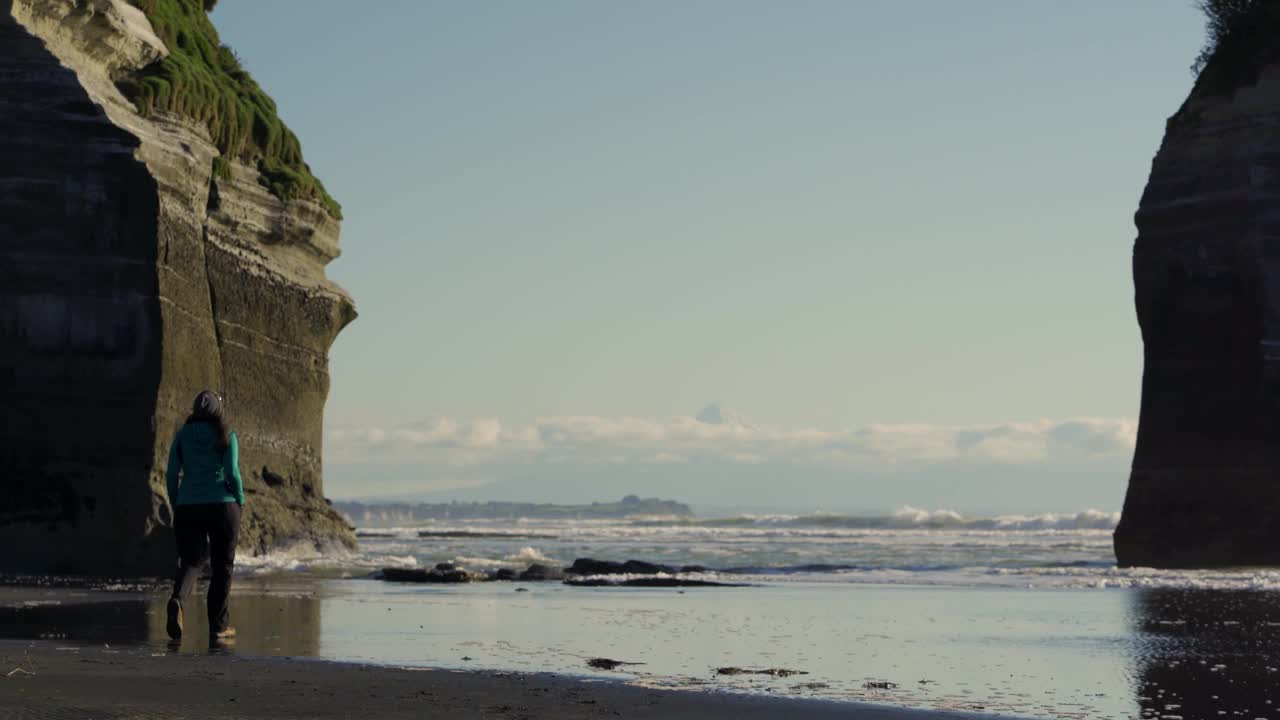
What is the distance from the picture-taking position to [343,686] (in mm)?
8547

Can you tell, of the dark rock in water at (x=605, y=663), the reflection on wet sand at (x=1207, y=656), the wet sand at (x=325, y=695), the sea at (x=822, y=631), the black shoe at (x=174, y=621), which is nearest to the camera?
the wet sand at (x=325, y=695)

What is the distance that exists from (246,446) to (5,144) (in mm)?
6835

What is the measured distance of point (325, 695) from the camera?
812 centimetres

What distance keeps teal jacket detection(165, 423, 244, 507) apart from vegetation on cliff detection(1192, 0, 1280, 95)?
2632cm

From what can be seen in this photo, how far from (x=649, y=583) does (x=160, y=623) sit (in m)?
9.78

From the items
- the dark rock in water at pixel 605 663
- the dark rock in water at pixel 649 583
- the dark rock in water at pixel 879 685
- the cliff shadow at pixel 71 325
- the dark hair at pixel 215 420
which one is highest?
the cliff shadow at pixel 71 325

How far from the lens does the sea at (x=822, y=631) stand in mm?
9562

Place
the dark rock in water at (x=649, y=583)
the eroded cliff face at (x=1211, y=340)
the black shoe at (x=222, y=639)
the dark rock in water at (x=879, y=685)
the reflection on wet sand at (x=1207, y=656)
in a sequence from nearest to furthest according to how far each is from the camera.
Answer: the reflection on wet sand at (x=1207, y=656) → the dark rock in water at (x=879, y=685) → the black shoe at (x=222, y=639) → the dark rock in water at (x=649, y=583) → the eroded cliff face at (x=1211, y=340)

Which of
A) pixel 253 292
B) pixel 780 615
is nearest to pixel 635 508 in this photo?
pixel 253 292

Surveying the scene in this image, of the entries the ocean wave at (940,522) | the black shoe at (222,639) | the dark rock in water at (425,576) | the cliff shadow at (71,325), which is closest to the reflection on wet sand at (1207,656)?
the black shoe at (222,639)

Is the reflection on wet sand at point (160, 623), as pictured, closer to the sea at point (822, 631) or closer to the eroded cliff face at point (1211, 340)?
the sea at point (822, 631)

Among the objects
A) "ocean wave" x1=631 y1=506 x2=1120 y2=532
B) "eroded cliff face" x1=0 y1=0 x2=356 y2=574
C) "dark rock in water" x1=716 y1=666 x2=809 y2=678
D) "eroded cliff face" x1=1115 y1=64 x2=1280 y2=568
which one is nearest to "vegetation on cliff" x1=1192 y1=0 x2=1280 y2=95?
"eroded cliff face" x1=1115 y1=64 x2=1280 y2=568

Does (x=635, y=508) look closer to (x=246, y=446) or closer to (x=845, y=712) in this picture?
(x=246, y=446)

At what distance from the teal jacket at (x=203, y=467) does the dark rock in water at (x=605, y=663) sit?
2.94 m
